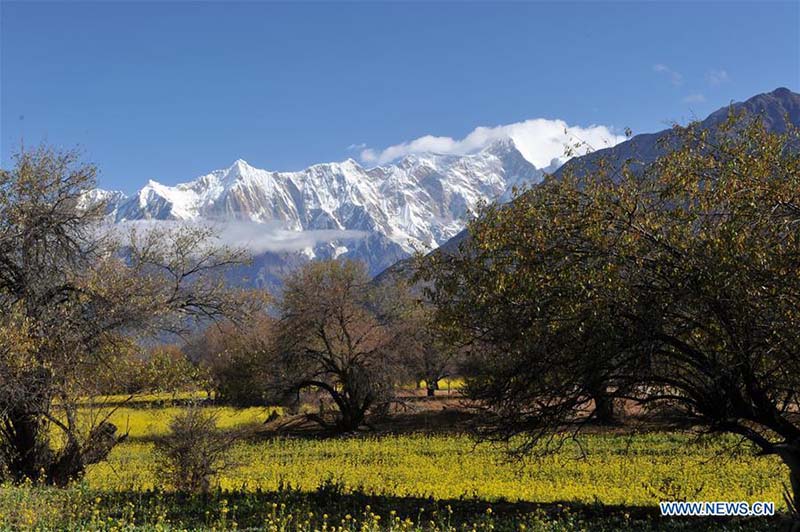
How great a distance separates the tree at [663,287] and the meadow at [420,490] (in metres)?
1.79

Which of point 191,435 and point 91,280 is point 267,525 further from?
point 91,280

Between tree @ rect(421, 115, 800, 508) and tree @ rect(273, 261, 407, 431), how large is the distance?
27.0 m

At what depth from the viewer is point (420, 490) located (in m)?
17.6

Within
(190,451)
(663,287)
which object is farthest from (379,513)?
(663,287)

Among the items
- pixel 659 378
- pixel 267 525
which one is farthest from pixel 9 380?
pixel 659 378

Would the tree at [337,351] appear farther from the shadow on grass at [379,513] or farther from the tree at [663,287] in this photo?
the tree at [663,287]

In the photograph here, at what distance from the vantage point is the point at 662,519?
1122 cm

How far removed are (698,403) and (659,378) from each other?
38.0 inches

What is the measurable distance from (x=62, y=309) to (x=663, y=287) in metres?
15.2

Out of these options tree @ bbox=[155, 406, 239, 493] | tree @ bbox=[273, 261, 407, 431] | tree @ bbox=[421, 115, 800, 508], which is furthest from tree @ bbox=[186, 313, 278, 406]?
tree @ bbox=[421, 115, 800, 508]

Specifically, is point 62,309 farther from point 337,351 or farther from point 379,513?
point 337,351

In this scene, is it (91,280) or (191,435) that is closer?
(191,435)

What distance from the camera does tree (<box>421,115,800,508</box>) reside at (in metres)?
8.55

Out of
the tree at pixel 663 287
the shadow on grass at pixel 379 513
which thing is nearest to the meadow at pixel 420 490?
the shadow on grass at pixel 379 513
